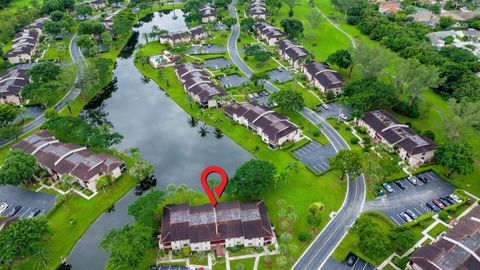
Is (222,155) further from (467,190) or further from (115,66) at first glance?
(115,66)

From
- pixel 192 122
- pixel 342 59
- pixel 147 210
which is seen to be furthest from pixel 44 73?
pixel 342 59

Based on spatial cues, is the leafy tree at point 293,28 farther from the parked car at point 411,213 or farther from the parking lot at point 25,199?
the parking lot at point 25,199

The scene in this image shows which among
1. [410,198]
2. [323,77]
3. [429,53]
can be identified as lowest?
[410,198]

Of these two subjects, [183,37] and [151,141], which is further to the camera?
[183,37]

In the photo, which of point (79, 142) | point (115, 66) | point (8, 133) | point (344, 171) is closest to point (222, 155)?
point (344, 171)

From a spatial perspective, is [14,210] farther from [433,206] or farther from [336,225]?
[433,206]

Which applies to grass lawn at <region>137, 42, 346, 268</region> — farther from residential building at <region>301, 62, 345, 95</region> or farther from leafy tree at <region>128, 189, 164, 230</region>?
leafy tree at <region>128, 189, 164, 230</region>

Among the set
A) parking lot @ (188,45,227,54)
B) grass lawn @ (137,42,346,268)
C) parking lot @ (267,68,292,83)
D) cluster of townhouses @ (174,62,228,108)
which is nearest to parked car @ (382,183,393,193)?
grass lawn @ (137,42,346,268)
